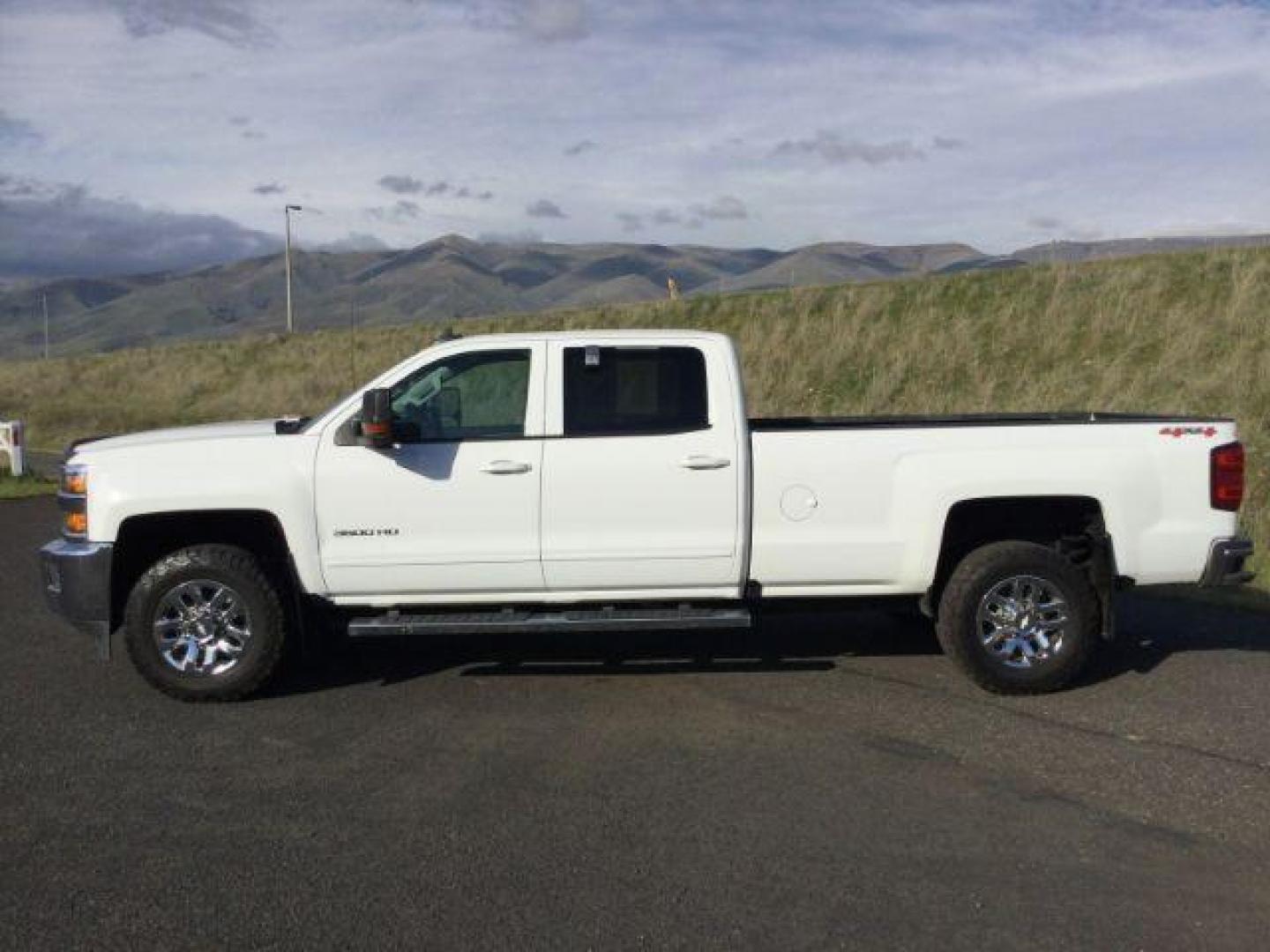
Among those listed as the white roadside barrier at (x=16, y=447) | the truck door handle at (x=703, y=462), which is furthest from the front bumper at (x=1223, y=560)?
the white roadside barrier at (x=16, y=447)

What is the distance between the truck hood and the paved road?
137 centimetres

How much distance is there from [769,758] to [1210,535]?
9.48ft

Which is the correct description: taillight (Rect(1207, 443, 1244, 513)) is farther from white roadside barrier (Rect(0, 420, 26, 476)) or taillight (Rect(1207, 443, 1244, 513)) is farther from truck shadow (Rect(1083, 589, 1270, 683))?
white roadside barrier (Rect(0, 420, 26, 476))

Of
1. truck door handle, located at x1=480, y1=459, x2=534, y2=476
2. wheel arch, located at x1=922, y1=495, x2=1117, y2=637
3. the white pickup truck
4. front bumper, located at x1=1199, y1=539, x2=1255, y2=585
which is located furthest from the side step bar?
front bumper, located at x1=1199, y1=539, x2=1255, y2=585

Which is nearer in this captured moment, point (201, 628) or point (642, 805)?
point (642, 805)

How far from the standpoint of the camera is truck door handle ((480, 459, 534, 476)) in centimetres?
697

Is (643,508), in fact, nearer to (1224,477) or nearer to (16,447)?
(1224,477)

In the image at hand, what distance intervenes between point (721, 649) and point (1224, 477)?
10.1 feet

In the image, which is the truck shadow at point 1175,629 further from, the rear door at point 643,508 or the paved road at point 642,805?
the rear door at point 643,508

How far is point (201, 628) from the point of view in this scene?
23.0 ft

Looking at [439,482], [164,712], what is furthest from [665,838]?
[164,712]

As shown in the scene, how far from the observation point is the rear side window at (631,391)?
7156 millimetres

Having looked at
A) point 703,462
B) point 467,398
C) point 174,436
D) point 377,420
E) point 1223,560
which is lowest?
point 1223,560

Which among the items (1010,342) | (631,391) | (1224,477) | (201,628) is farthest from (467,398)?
(1010,342)
